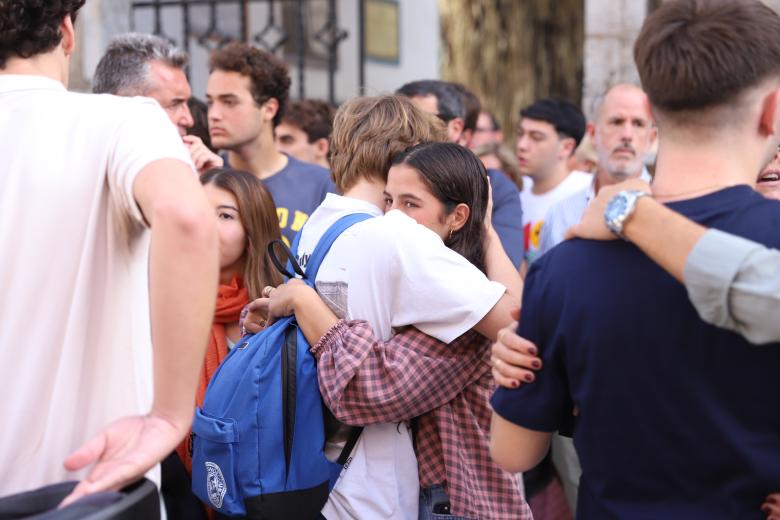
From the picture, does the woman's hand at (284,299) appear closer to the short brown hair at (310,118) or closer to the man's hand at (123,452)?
the man's hand at (123,452)

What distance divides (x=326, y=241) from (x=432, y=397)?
49cm

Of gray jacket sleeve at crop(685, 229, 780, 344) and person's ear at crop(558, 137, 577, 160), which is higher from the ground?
gray jacket sleeve at crop(685, 229, 780, 344)

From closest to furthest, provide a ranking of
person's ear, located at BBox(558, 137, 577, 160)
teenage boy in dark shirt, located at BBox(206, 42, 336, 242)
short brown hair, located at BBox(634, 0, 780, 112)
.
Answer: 1. short brown hair, located at BBox(634, 0, 780, 112)
2. teenage boy in dark shirt, located at BBox(206, 42, 336, 242)
3. person's ear, located at BBox(558, 137, 577, 160)

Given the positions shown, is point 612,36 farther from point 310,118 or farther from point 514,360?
point 514,360

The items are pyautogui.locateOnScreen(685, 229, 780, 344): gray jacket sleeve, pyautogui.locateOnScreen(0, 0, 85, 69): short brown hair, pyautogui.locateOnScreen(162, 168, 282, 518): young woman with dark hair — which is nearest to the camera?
pyautogui.locateOnScreen(685, 229, 780, 344): gray jacket sleeve

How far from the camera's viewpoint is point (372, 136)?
8.91 ft

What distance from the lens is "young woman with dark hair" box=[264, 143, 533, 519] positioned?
2330mm

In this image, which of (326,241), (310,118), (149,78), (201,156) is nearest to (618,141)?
(310,118)

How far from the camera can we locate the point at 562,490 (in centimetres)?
423

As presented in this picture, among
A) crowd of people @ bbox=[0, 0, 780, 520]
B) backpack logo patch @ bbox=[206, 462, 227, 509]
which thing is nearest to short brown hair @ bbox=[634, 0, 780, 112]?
crowd of people @ bbox=[0, 0, 780, 520]

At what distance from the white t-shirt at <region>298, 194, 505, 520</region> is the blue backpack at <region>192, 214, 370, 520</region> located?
0.07 m

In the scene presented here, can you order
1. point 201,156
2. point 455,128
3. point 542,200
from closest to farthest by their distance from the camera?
1. point 201,156
2. point 455,128
3. point 542,200

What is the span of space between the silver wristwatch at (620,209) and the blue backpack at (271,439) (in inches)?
41.1

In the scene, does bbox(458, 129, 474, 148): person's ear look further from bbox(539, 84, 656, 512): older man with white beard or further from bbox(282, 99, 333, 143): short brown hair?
bbox(282, 99, 333, 143): short brown hair
